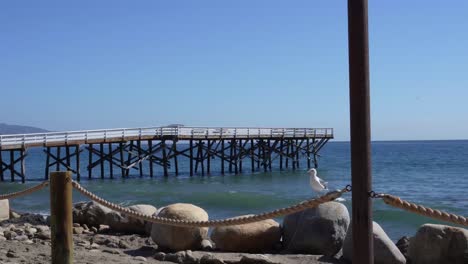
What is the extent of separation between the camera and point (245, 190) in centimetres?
2994

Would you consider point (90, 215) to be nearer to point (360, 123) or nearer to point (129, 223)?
point (129, 223)

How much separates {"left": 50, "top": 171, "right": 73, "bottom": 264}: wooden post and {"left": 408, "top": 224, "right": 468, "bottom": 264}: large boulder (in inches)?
207

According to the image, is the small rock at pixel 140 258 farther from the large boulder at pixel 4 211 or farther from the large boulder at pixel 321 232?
the large boulder at pixel 4 211

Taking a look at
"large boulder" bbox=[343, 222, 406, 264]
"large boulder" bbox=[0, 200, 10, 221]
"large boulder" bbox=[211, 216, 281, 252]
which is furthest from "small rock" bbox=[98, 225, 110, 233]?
"large boulder" bbox=[343, 222, 406, 264]

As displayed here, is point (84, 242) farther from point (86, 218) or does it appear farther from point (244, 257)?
point (244, 257)

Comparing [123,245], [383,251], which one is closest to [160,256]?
[123,245]

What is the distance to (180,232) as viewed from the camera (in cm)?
1003

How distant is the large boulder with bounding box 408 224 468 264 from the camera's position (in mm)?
8734

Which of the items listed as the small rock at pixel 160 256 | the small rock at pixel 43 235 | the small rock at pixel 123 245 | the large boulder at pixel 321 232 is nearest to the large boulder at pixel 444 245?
the large boulder at pixel 321 232

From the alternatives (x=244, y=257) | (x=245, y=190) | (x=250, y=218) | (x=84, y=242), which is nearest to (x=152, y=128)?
(x=245, y=190)

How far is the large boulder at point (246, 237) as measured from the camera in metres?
10.1

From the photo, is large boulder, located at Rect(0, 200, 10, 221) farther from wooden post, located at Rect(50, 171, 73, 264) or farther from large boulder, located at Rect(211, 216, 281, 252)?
wooden post, located at Rect(50, 171, 73, 264)

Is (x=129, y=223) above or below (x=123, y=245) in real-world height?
above

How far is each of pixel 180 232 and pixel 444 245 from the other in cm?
397
